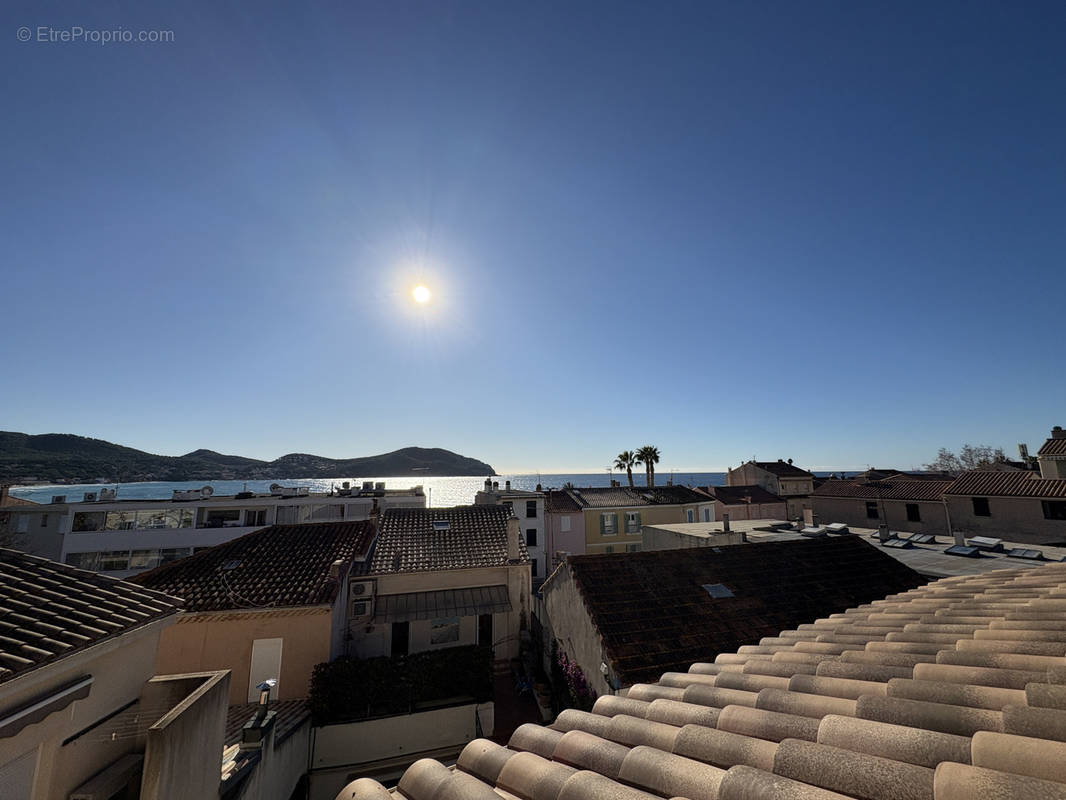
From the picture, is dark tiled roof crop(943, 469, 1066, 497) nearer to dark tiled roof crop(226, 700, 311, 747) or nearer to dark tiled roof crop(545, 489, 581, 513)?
dark tiled roof crop(545, 489, 581, 513)

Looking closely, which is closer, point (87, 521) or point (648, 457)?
point (87, 521)

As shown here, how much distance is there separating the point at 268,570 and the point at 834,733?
69.0 feet

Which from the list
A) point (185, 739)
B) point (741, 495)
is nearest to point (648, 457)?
point (741, 495)

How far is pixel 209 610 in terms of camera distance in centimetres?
1536

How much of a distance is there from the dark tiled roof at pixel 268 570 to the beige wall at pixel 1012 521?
130ft

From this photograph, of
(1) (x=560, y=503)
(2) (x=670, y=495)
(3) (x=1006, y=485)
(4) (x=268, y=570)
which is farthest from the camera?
(2) (x=670, y=495)

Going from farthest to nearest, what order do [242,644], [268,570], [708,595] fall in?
[268,570]
[242,644]
[708,595]

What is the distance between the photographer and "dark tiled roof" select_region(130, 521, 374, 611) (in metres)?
16.2

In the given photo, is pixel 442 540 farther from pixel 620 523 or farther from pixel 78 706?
pixel 620 523

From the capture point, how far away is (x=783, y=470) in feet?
216

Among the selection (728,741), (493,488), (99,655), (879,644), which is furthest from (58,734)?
(493,488)

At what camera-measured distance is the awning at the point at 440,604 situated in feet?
60.8

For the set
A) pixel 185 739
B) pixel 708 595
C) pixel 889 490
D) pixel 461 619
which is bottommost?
pixel 461 619

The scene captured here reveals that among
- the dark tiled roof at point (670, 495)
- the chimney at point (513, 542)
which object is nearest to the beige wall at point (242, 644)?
the chimney at point (513, 542)
